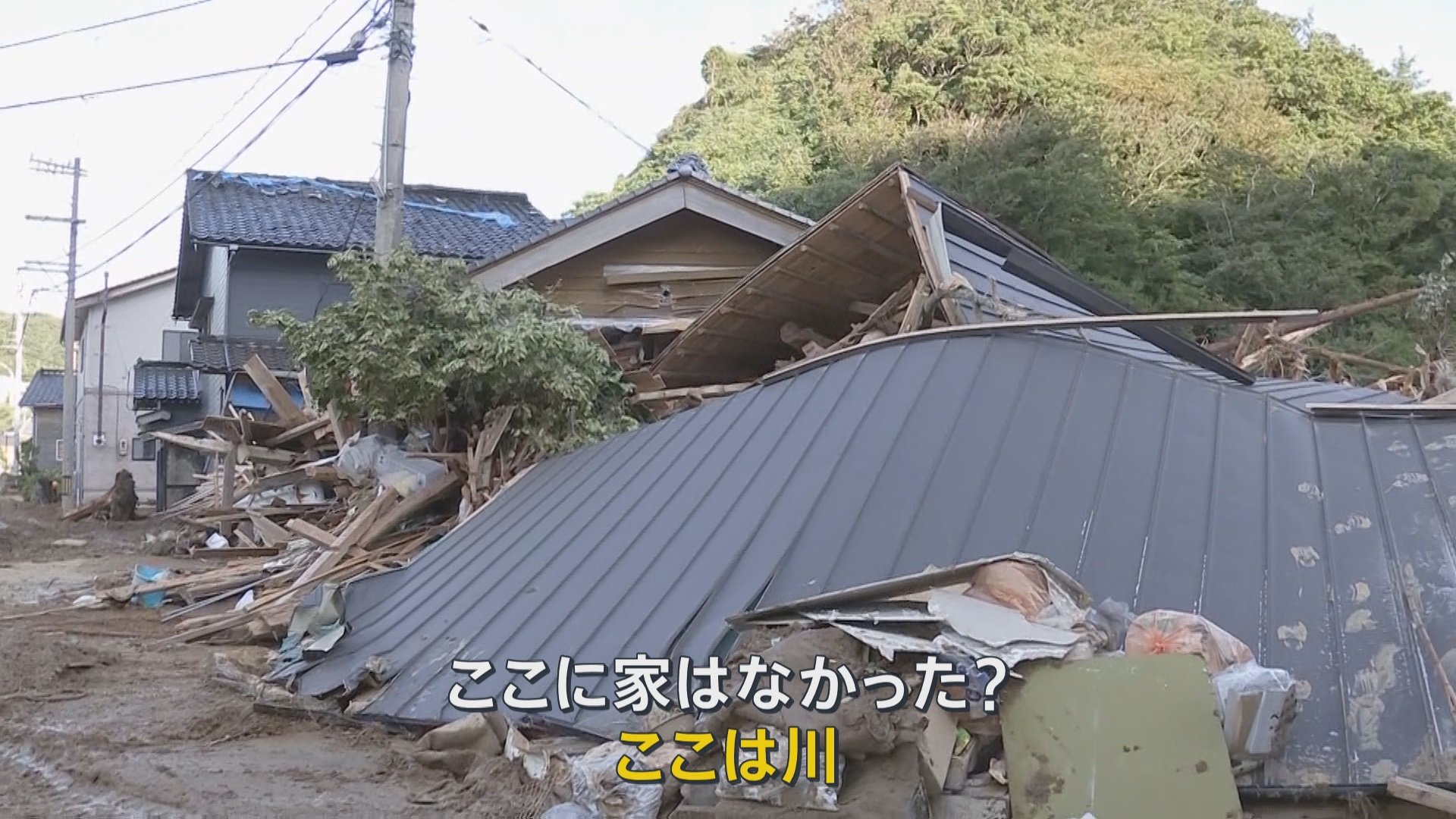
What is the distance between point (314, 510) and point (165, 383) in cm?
1388

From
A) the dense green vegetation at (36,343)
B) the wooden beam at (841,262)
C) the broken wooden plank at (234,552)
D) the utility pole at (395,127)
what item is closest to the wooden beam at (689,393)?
the wooden beam at (841,262)

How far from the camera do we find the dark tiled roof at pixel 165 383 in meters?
22.6

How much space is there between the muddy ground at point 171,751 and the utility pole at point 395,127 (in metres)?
4.22

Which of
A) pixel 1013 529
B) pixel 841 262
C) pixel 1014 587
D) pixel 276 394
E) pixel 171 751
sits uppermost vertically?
pixel 841 262

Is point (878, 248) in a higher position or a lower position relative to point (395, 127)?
lower

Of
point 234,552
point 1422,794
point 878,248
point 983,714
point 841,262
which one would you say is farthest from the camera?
point 234,552

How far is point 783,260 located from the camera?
8.22m

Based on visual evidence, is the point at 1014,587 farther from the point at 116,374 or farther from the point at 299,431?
the point at 116,374

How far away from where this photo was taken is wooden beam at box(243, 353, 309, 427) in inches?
459

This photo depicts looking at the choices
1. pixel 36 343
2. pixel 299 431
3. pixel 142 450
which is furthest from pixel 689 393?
pixel 36 343

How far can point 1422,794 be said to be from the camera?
342cm

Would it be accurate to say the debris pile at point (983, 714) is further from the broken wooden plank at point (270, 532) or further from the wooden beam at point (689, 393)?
the broken wooden plank at point (270, 532)

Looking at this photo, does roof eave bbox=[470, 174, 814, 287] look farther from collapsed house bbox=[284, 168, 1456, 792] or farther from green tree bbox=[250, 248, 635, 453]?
collapsed house bbox=[284, 168, 1456, 792]

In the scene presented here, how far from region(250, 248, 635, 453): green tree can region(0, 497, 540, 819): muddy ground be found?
240 cm
